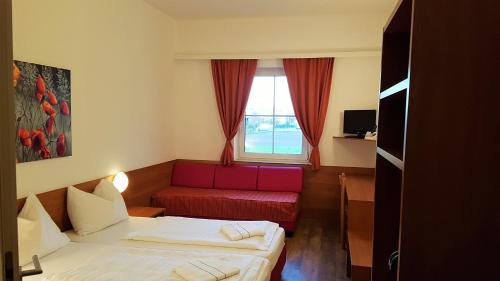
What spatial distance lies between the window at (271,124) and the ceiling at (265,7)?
0.82m

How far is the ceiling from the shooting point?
4.15 meters

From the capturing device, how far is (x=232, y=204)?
436 centimetres

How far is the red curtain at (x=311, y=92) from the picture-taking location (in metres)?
4.70

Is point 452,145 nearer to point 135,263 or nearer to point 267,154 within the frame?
point 135,263

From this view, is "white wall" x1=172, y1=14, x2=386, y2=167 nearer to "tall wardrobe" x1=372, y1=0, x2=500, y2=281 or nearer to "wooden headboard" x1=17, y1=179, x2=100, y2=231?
"wooden headboard" x1=17, y1=179, x2=100, y2=231

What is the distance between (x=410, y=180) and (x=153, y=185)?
407cm

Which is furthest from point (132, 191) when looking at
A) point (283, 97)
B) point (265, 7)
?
point (265, 7)

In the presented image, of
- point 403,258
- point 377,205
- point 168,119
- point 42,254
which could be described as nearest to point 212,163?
point 168,119

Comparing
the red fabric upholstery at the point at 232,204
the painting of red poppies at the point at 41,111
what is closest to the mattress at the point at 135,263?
the painting of red poppies at the point at 41,111

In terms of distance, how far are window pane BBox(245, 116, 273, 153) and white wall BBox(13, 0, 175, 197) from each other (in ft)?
3.90

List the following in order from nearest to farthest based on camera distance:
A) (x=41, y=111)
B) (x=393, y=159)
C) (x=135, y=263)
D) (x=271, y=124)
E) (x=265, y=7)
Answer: (x=393, y=159) → (x=135, y=263) → (x=41, y=111) → (x=265, y=7) → (x=271, y=124)

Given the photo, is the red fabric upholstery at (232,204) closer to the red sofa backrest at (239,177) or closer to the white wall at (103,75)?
the red sofa backrest at (239,177)

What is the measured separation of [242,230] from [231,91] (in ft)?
8.39

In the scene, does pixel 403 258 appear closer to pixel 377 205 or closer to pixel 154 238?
pixel 377 205
